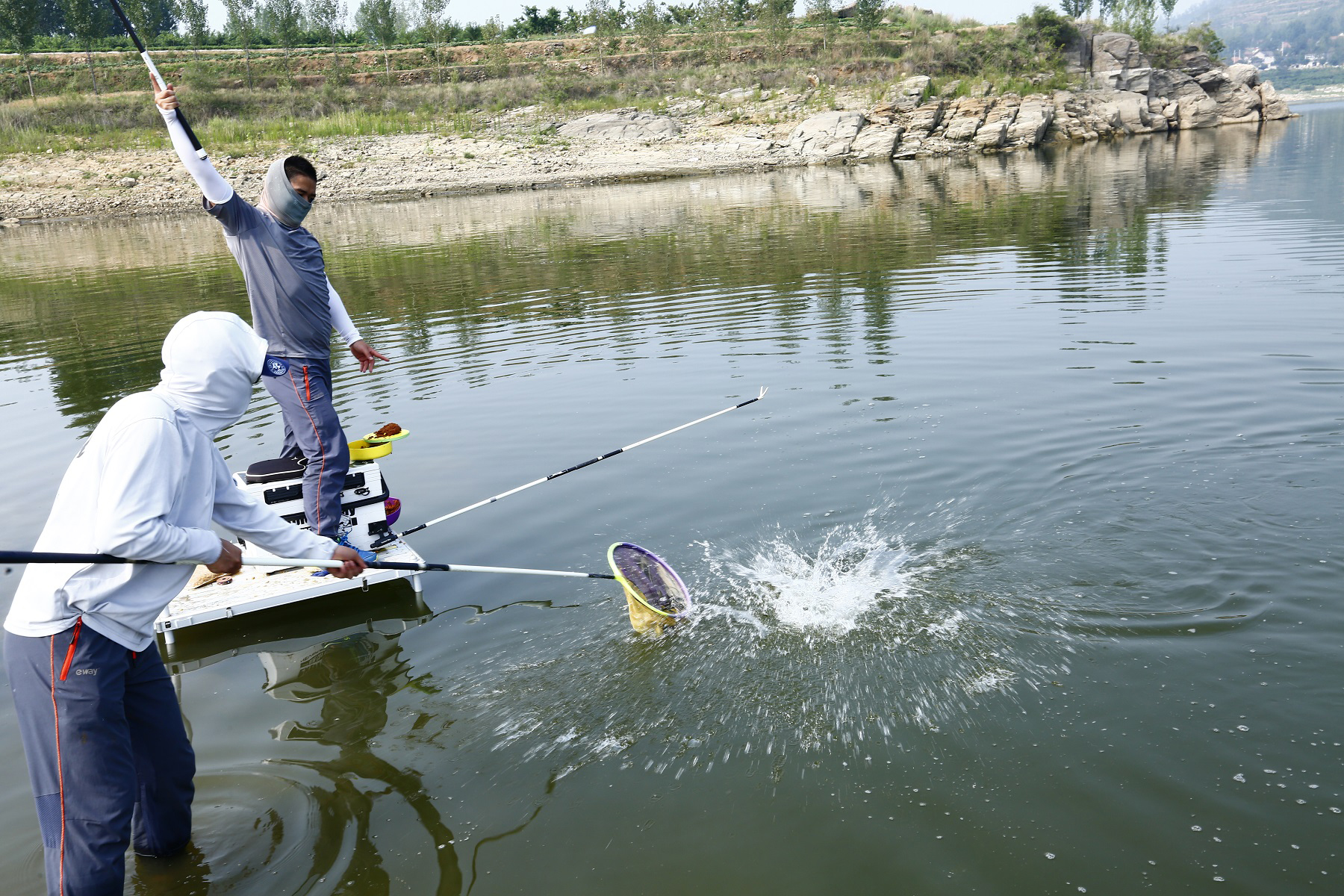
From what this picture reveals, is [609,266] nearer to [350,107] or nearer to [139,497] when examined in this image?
[139,497]

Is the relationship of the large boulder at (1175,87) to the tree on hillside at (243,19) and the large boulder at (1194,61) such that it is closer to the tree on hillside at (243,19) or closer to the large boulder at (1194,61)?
the large boulder at (1194,61)

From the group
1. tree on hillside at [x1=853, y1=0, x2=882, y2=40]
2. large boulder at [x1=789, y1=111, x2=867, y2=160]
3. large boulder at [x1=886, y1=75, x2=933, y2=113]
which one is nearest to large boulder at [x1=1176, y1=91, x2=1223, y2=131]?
large boulder at [x1=886, y1=75, x2=933, y2=113]

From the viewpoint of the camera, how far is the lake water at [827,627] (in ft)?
13.2

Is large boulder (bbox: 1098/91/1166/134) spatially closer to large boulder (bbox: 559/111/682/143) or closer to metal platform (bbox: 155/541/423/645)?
large boulder (bbox: 559/111/682/143)

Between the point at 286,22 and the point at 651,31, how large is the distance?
28.1 metres

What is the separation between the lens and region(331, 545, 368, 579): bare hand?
425 centimetres

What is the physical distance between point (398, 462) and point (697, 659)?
5031mm

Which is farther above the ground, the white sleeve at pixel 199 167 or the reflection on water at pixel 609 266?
the white sleeve at pixel 199 167

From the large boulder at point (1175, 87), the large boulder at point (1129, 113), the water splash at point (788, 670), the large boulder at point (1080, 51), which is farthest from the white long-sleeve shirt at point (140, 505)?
the large boulder at point (1080, 51)

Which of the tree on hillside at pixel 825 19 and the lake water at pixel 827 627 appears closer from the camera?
the lake water at pixel 827 627

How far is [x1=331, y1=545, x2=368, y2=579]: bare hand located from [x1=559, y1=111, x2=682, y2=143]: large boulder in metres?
53.7

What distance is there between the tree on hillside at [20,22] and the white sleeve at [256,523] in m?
74.2

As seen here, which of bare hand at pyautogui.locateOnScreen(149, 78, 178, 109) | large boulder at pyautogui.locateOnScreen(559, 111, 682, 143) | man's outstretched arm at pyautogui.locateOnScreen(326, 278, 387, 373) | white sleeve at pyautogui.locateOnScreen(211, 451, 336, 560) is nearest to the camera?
white sleeve at pyautogui.locateOnScreen(211, 451, 336, 560)

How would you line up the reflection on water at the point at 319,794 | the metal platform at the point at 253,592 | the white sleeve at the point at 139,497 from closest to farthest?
the white sleeve at the point at 139,497
the reflection on water at the point at 319,794
the metal platform at the point at 253,592
